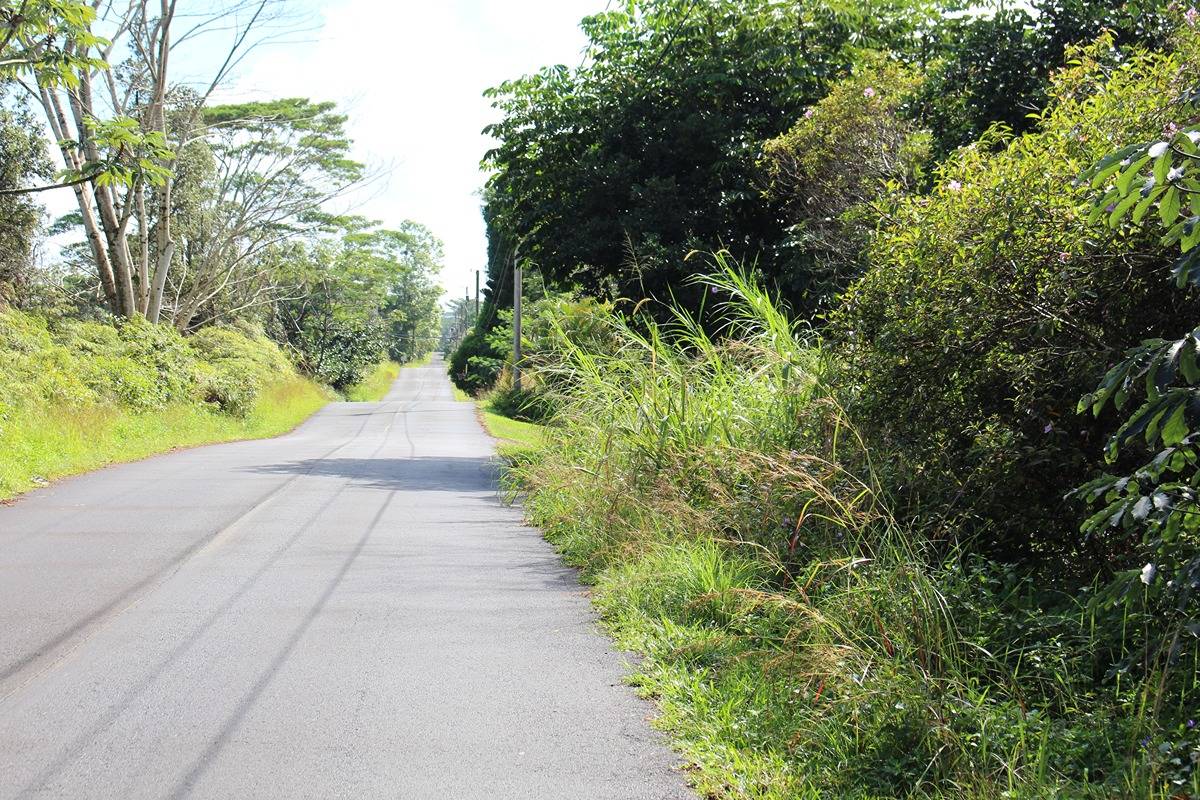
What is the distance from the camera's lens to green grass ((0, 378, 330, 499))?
14.9m

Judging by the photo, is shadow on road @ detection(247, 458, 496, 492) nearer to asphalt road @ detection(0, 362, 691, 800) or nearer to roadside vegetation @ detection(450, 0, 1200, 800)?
asphalt road @ detection(0, 362, 691, 800)

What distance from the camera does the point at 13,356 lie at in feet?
64.7

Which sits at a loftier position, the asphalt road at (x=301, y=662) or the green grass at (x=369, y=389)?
the asphalt road at (x=301, y=662)

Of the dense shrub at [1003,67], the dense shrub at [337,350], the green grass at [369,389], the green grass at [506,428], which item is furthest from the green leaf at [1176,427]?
the dense shrub at [337,350]

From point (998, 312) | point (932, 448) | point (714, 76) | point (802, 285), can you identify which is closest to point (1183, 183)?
point (998, 312)

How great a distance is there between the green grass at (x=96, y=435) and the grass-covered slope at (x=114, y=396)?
0.10 ft

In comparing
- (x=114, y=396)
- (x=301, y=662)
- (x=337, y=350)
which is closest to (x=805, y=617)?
(x=301, y=662)

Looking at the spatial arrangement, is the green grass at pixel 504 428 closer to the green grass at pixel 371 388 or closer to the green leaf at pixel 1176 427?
the green leaf at pixel 1176 427

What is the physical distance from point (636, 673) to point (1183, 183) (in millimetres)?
3873

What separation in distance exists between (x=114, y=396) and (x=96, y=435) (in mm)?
4798

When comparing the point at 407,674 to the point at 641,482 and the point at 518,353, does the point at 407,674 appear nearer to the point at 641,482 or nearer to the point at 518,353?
the point at 641,482

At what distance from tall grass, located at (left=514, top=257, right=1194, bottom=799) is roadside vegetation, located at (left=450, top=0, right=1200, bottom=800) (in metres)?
0.02

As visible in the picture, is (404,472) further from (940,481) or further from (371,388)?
(371,388)

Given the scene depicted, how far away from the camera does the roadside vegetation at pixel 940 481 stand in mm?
3906
